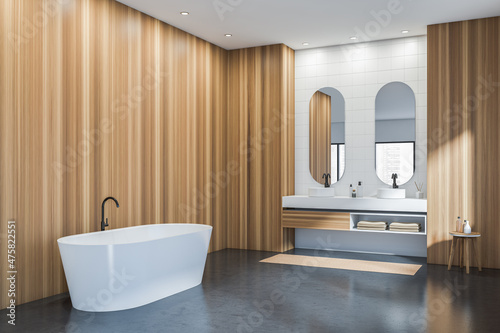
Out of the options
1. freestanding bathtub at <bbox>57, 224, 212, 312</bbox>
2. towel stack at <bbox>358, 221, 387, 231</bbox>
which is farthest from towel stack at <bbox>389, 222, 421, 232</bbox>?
freestanding bathtub at <bbox>57, 224, 212, 312</bbox>

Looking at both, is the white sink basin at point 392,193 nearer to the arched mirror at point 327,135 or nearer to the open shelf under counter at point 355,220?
the open shelf under counter at point 355,220

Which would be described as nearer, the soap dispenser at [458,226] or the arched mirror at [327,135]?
the soap dispenser at [458,226]

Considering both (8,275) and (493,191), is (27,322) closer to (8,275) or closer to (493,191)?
(8,275)

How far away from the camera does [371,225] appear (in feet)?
21.4

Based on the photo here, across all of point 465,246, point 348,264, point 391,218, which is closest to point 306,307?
point 348,264

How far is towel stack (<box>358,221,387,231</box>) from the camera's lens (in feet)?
21.2

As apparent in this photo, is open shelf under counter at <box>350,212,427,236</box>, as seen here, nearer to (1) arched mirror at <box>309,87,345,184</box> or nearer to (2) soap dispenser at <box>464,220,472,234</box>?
(2) soap dispenser at <box>464,220,472,234</box>

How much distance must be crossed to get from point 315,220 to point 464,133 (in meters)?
2.28

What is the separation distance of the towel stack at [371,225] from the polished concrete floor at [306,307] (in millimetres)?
1007

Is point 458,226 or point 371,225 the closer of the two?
point 458,226

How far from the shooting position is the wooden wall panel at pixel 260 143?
7.15m

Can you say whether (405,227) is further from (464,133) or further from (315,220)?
(464,133)

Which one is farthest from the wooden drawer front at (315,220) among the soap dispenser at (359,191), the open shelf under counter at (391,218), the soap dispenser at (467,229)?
the soap dispenser at (467,229)

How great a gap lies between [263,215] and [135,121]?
8.37 feet
